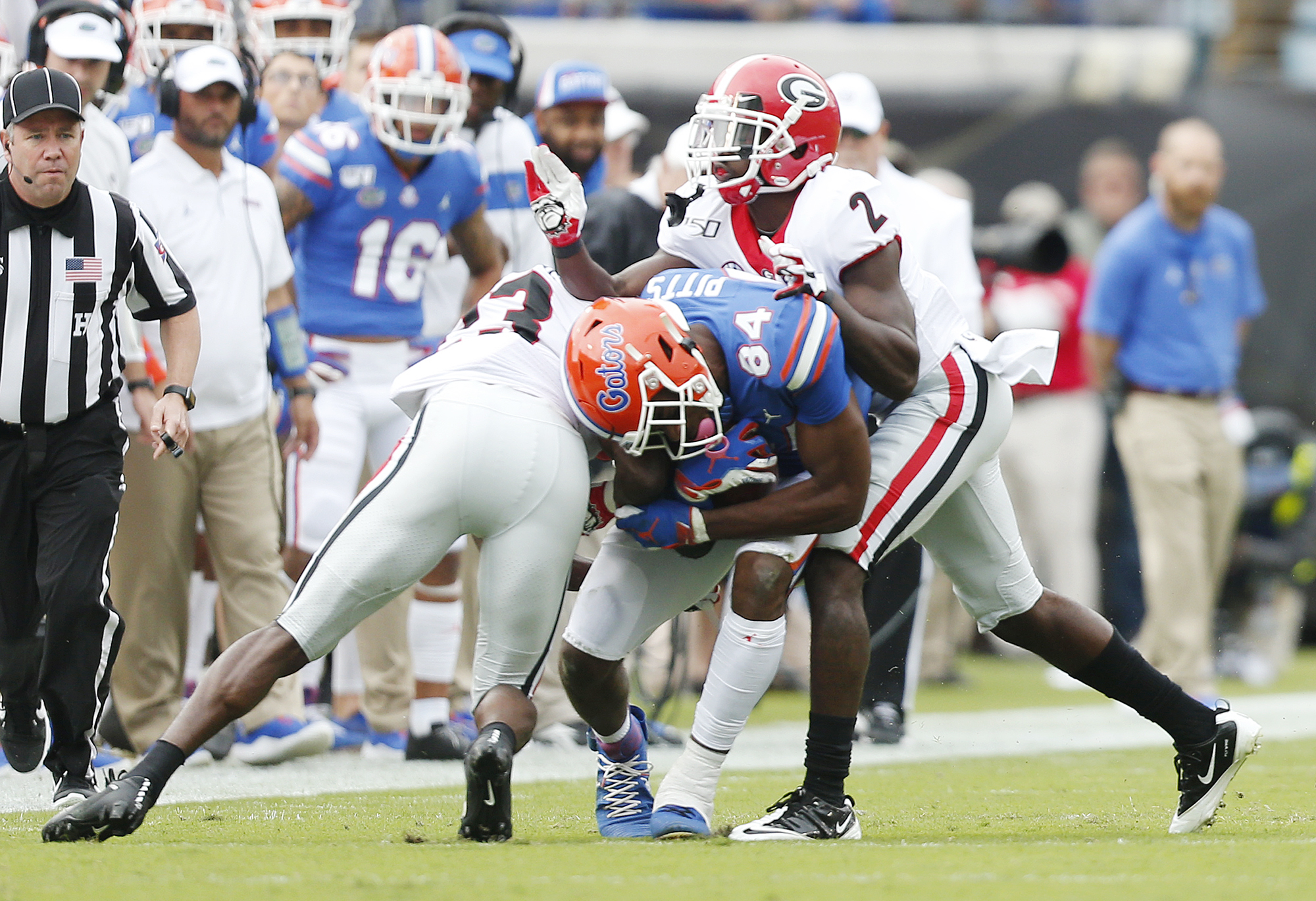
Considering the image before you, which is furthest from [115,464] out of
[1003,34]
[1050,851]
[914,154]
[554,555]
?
[1003,34]

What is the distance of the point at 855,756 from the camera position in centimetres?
659

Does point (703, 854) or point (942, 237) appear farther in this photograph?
point (942, 237)

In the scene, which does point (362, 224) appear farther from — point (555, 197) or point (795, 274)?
point (795, 274)

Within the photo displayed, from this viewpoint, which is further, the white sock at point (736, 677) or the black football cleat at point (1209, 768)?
the black football cleat at point (1209, 768)

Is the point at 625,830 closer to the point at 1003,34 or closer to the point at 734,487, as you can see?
the point at 734,487

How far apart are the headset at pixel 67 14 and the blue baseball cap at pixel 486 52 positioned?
4.93 ft

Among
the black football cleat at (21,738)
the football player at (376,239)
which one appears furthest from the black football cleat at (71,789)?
the football player at (376,239)

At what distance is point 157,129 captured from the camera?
665 centimetres

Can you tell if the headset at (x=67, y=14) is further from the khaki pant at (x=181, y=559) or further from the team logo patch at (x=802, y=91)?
the team logo patch at (x=802, y=91)

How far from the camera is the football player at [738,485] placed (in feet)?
13.6

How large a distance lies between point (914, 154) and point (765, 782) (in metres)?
7.17

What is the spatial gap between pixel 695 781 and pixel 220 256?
2.68 meters

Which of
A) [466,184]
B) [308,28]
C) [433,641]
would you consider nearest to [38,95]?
[466,184]

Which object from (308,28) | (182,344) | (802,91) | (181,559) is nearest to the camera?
(802,91)
